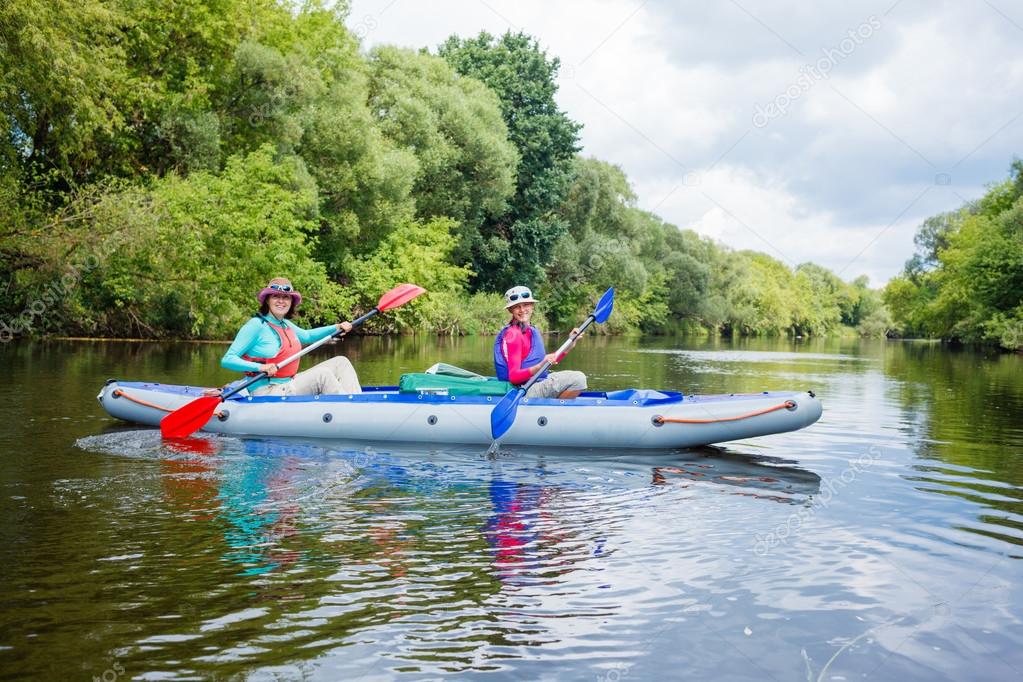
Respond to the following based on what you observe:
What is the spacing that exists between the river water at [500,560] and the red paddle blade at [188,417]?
0.22 meters

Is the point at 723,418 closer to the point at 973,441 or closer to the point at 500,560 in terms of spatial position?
the point at 973,441

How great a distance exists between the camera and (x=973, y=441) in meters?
10.1

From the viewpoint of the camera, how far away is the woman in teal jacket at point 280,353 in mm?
9125

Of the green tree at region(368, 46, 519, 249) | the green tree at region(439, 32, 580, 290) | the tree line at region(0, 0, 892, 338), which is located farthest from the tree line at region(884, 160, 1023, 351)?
the green tree at region(368, 46, 519, 249)

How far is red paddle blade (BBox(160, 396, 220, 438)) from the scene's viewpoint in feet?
28.9

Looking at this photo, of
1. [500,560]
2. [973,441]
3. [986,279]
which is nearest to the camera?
[500,560]

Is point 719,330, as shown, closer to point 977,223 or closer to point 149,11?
point 977,223

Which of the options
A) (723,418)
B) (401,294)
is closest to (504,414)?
(723,418)

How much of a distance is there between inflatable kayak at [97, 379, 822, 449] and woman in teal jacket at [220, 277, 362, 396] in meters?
0.29

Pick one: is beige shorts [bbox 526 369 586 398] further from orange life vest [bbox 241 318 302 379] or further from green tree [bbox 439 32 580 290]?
green tree [bbox 439 32 580 290]

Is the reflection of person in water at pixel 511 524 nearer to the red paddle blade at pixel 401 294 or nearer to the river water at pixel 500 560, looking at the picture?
the river water at pixel 500 560

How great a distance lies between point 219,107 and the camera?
83.1 feet

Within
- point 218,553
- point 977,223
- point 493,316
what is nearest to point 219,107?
point 493,316

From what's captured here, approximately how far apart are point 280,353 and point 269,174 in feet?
48.9
